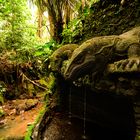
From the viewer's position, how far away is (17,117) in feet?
34.3

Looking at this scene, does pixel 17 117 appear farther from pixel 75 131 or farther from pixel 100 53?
pixel 100 53

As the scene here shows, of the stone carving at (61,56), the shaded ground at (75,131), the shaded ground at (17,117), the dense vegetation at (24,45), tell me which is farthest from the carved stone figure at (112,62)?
the dense vegetation at (24,45)

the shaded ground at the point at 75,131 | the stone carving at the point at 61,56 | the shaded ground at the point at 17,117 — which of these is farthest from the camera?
the shaded ground at the point at 17,117

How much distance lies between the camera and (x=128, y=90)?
135 inches

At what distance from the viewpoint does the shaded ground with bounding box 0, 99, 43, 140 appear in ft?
28.3

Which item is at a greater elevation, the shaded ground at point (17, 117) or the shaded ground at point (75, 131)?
the shaded ground at point (75, 131)

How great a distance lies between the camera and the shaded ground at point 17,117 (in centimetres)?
863

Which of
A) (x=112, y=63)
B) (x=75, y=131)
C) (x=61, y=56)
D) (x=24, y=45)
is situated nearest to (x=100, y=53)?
(x=112, y=63)

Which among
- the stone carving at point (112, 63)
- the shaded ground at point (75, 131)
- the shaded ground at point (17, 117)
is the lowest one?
the shaded ground at point (17, 117)

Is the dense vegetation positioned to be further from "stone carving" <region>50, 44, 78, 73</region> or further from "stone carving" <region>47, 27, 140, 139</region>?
"stone carving" <region>47, 27, 140, 139</region>

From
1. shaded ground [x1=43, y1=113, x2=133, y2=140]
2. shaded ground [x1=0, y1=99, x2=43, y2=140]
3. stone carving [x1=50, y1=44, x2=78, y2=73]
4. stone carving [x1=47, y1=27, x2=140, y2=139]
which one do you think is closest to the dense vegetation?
shaded ground [x1=0, y1=99, x2=43, y2=140]

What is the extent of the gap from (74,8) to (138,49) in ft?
19.4

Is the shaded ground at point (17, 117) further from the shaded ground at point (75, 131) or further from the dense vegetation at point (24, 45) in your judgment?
the shaded ground at point (75, 131)

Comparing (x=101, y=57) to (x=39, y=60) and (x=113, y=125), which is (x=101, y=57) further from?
(x=39, y=60)
